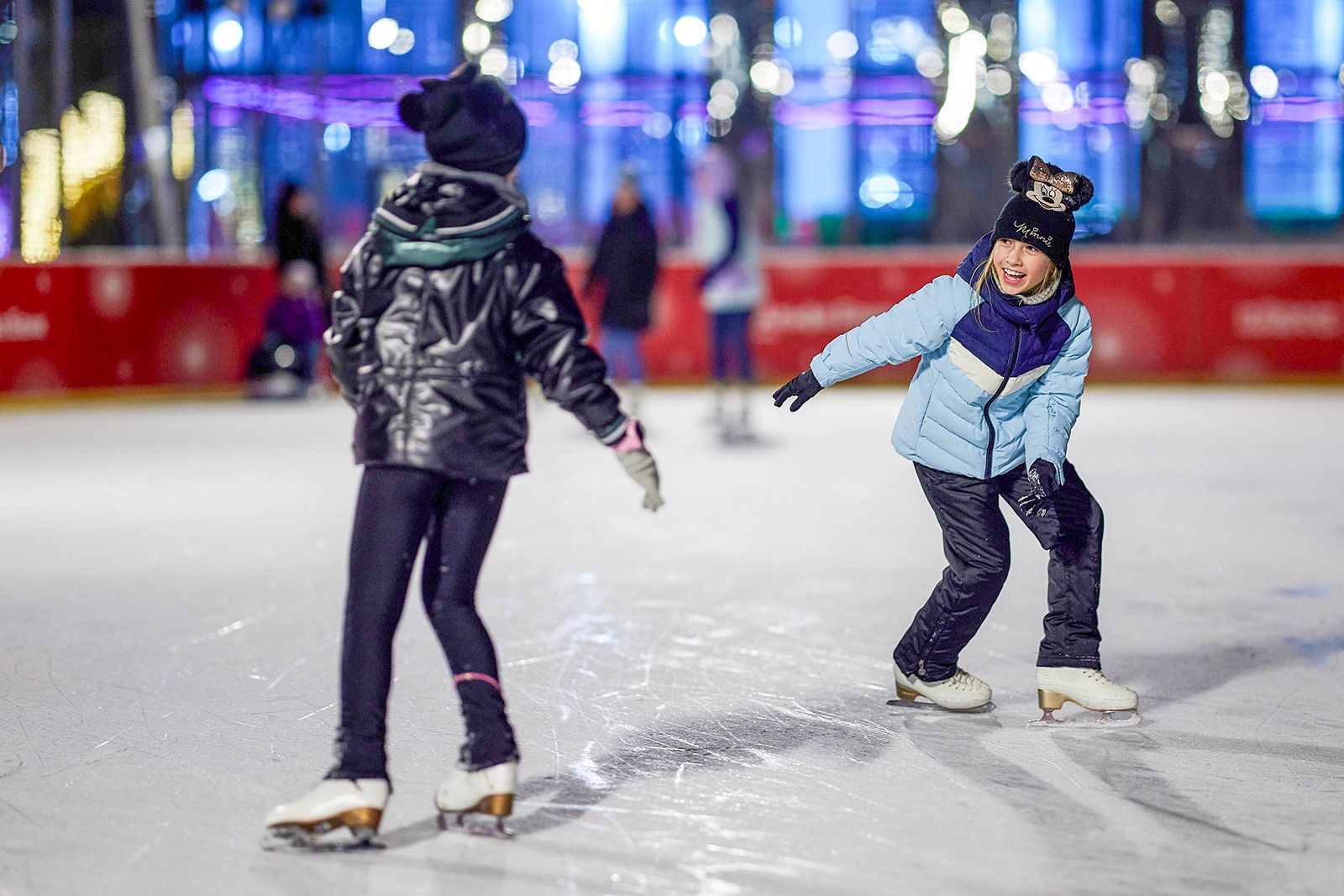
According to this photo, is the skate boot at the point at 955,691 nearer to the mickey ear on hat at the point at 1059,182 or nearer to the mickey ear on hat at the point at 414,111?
the mickey ear on hat at the point at 1059,182

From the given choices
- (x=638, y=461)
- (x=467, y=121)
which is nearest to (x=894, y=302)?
(x=638, y=461)

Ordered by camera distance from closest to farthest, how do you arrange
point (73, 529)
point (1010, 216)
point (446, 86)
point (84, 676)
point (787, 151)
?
point (446, 86), point (1010, 216), point (84, 676), point (73, 529), point (787, 151)

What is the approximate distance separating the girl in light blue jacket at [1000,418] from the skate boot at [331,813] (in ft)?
4.10

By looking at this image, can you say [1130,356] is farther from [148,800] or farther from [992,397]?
[148,800]

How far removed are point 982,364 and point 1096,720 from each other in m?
0.87

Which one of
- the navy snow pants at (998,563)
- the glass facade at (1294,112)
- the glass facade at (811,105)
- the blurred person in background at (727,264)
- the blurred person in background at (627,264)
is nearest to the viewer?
the navy snow pants at (998,563)

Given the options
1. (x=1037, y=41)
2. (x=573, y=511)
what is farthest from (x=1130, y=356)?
(x=573, y=511)

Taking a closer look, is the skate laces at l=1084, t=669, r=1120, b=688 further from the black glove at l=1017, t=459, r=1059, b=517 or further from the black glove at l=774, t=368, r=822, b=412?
the black glove at l=774, t=368, r=822, b=412

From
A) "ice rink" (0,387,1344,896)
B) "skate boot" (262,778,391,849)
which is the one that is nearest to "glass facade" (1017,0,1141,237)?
"ice rink" (0,387,1344,896)

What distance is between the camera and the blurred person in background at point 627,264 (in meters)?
10.9

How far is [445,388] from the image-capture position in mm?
2977

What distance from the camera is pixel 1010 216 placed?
11.9ft

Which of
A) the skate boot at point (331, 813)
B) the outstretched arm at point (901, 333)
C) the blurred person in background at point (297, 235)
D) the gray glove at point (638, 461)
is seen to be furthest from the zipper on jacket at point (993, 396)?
the blurred person in background at point (297, 235)

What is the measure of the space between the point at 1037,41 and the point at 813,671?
12616mm
